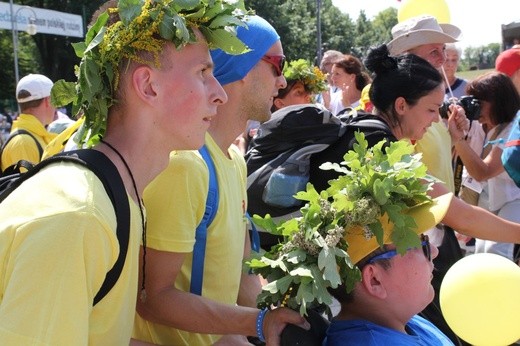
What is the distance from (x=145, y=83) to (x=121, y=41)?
13cm

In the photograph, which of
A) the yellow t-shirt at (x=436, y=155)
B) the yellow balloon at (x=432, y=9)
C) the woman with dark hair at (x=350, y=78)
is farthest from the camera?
the woman with dark hair at (x=350, y=78)

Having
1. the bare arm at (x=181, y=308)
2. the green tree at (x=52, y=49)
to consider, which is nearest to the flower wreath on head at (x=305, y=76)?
the bare arm at (x=181, y=308)

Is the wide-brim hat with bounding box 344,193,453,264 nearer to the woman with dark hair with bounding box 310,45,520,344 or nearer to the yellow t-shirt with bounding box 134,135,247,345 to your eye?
the yellow t-shirt with bounding box 134,135,247,345

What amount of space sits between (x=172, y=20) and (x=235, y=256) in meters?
0.89

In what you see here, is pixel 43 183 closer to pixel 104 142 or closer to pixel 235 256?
pixel 104 142

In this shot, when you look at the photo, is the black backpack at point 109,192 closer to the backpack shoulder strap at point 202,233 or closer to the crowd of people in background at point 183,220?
the crowd of people in background at point 183,220

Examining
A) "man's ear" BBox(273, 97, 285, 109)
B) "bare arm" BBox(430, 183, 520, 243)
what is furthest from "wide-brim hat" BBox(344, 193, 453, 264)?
"man's ear" BBox(273, 97, 285, 109)

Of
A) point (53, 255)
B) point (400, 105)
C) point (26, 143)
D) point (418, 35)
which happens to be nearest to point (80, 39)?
point (26, 143)

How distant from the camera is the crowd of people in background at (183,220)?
1389mm

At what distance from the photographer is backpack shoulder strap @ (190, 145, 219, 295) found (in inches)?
85.8

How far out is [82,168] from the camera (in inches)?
61.6

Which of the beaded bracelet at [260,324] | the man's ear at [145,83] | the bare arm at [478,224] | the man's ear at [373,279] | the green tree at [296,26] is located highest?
the man's ear at [145,83]

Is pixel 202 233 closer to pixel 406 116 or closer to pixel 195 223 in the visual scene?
pixel 195 223

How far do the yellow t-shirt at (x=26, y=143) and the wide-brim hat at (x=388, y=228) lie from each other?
4.00 meters
